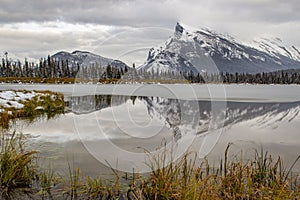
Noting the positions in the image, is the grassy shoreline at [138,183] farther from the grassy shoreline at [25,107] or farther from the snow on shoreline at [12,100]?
the snow on shoreline at [12,100]

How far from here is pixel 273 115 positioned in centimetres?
1909

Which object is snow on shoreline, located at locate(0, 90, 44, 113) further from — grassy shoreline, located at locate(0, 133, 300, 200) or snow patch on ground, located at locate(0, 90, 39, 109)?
grassy shoreline, located at locate(0, 133, 300, 200)

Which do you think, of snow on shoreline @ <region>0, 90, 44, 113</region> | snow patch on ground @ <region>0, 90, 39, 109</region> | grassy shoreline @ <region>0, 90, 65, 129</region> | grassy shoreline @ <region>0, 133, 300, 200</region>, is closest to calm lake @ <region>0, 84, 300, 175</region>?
grassy shoreline @ <region>0, 133, 300, 200</region>

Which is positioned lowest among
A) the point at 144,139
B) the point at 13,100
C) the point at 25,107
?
the point at 144,139

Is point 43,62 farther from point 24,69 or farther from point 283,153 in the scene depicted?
point 283,153

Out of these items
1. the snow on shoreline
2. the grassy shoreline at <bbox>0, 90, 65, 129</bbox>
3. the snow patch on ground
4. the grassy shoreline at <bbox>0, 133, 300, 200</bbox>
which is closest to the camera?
the grassy shoreline at <bbox>0, 133, 300, 200</bbox>

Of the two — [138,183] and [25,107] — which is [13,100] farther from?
[138,183]

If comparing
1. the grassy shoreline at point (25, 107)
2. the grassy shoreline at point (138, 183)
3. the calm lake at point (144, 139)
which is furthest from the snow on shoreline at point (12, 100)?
the grassy shoreline at point (138, 183)

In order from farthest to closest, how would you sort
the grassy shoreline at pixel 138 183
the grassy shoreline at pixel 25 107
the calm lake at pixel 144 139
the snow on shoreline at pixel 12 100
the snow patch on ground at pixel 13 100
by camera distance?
the snow patch on ground at pixel 13 100, the snow on shoreline at pixel 12 100, the grassy shoreline at pixel 25 107, the calm lake at pixel 144 139, the grassy shoreline at pixel 138 183

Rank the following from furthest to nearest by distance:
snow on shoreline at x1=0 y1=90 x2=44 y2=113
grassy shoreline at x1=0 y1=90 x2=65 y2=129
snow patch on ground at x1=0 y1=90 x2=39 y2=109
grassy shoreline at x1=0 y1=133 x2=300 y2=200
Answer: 1. snow patch on ground at x1=0 y1=90 x2=39 y2=109
2. snow on shoreline at x1=0 y1=90 x2=44 y2=113
3. grassy shoreline at x1=0 y1=90 x2=65 y2=129
4. grassy shoreline at x1=0 y1=133 x2=300 y2=200

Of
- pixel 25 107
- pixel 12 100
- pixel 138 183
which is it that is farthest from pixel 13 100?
pixel 138 183

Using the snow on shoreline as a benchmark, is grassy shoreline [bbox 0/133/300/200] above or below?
below

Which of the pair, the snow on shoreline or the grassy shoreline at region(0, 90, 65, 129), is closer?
the grassy shoreline at region(0, 90, 65, 129)

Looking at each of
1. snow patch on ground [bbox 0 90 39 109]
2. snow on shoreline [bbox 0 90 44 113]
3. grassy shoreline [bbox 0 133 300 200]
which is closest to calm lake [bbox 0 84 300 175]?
grassy shoreline [bbox 0 133 300 200]
